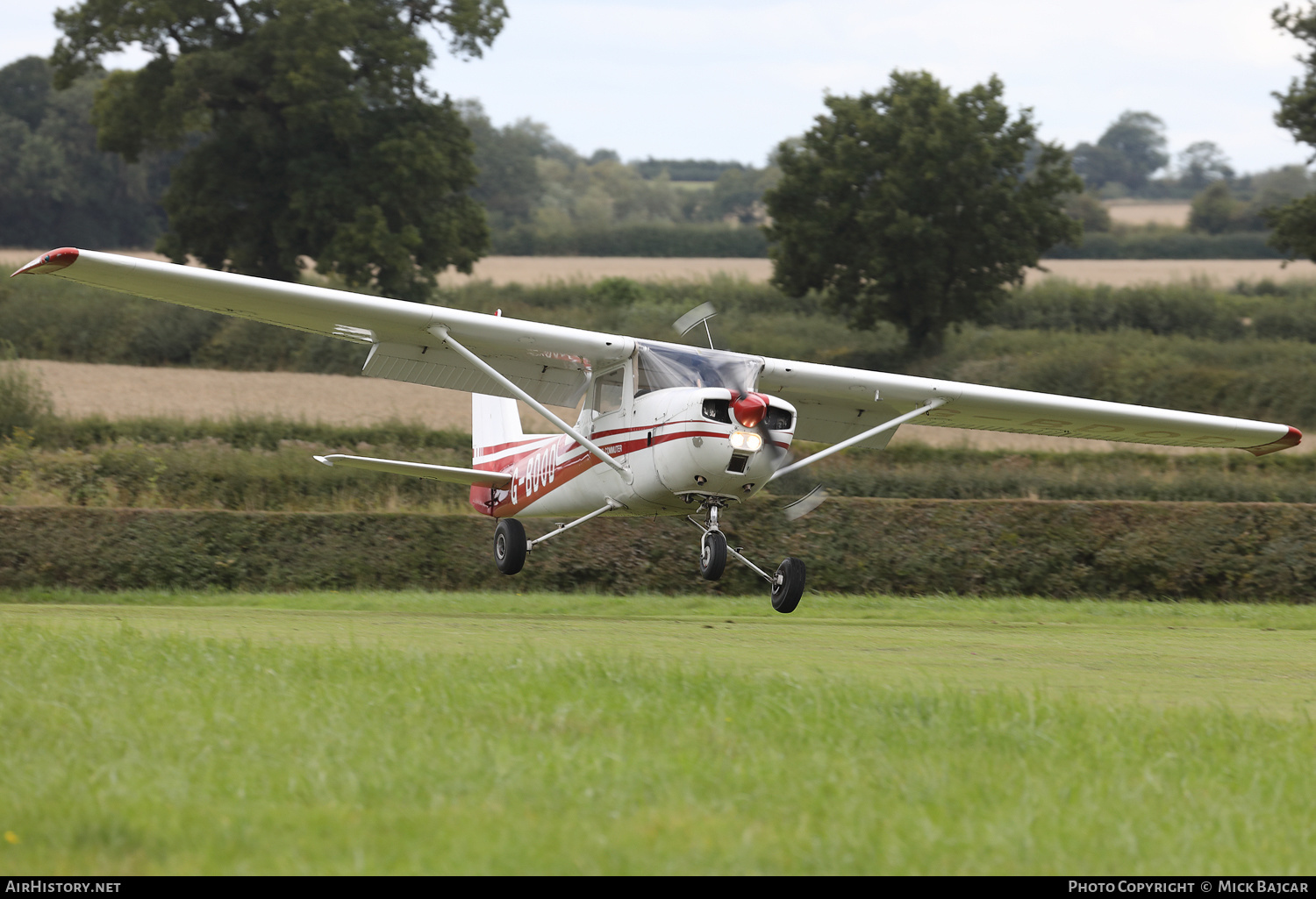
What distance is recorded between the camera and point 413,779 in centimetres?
555

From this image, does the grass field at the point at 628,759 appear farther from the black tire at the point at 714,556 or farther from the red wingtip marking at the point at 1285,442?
the red wingtip marking at the point at 1285,442

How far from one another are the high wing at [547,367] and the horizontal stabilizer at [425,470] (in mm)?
980

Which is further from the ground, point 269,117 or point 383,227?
point 269,117

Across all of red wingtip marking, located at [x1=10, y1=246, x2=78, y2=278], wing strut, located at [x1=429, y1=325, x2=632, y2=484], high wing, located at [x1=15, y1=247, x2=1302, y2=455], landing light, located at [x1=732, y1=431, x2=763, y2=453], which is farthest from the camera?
wing strut, located at [x1=429, y1=325, x2=632, y2=484]

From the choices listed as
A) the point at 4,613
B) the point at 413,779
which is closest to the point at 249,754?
the point at 413,779

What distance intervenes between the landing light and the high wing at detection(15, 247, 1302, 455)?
168 centimetres

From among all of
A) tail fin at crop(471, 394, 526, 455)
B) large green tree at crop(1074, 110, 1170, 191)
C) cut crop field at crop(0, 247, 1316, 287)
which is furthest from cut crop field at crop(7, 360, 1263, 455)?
large green tree at crop(1074, 110, 1170, 191)

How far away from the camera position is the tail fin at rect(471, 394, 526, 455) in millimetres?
17641

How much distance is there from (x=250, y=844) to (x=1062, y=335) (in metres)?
45.0

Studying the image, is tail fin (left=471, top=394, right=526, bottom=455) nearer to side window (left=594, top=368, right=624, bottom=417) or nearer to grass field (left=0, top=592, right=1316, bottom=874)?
side window (left=594, top=368, right=624, bottom=417)

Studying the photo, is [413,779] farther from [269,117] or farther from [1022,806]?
[269,117]

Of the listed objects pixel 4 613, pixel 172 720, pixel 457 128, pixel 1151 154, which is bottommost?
pixel 4 613

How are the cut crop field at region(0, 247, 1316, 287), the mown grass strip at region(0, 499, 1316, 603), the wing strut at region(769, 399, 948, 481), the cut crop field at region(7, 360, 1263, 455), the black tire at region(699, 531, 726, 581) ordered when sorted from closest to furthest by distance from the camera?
1. the black tire at region(699, 531, 726, 581)
2. the wing strut at region(769, 399, 948, 481)
3. the mown grass strip at region(0, 499, 1316, 603)
4. the cut crop field at region(7, 360, 1263, 455)
5. the cut crop field at region(0, 247, 1316, 287)

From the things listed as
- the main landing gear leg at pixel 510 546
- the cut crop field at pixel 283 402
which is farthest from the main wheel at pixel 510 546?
the cut crop field at pixel 283 402
